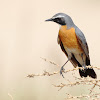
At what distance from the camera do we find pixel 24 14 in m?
4.70

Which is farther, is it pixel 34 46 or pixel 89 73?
pixel 34 46

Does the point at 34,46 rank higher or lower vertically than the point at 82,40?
lower

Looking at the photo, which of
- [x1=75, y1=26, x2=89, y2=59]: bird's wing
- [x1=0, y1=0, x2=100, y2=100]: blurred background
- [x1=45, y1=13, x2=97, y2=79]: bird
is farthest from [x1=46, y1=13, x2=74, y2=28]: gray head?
[x1=0, y1=0, x2=100, y2=100]: blurred background

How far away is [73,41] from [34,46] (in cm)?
222

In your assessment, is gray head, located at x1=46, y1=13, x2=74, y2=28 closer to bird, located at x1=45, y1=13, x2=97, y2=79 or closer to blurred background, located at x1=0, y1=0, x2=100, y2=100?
bird, located at x1=45, y1=13, x2=97, y2=79

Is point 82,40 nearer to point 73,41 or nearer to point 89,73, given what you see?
point 73,41

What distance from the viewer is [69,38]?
14.9 ft

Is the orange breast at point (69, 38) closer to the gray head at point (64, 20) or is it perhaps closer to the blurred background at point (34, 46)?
the gray head at point (64, 20)

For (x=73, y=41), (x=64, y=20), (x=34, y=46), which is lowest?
(x=34, y=46)

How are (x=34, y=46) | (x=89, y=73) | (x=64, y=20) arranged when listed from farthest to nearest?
(x=34, y=46)
(x=64, y=20)
(x=89, y=73)

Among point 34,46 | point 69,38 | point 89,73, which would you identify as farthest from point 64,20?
point 34,46

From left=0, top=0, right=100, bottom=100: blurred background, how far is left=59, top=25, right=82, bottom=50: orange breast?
19 centimetres

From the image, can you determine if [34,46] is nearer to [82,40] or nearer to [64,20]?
[64,20]

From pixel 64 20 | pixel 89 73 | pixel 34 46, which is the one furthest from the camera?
pixel 34 46
